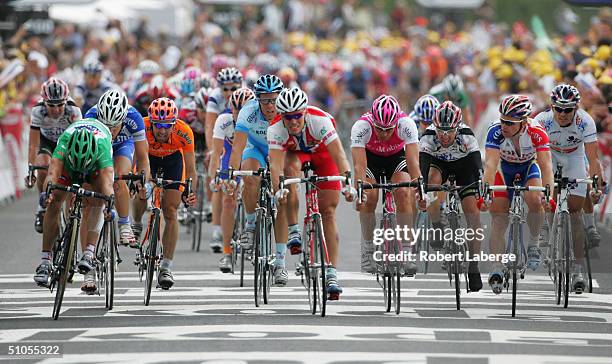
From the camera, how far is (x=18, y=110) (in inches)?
1077

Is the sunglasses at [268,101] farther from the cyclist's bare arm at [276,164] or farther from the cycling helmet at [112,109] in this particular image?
the cycling helmet at [112,109]

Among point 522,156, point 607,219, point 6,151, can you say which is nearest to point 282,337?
point 522,156

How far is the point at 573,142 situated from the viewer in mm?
16750

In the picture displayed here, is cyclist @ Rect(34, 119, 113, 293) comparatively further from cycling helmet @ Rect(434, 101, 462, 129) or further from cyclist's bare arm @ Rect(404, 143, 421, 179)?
cycling helmet @ Rect(434, 101, 462, 129)

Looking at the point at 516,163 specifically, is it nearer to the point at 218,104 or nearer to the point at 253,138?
the point at 253,138

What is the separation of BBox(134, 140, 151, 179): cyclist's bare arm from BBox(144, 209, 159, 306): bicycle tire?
45cm

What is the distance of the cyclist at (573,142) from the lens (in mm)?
16359

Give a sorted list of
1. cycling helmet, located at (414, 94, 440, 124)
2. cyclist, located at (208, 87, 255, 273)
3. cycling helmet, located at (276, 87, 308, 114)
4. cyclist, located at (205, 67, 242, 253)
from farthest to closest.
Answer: cyclist, located at (205, 67, 242, 253)
cyclist, located at (208, 87, 255, 273)
cycling helmet, located at (414, 94, 440, 124)
cycling helmet, located at (276, 87, 308, 114)

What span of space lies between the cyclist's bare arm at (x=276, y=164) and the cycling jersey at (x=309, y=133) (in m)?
0.04

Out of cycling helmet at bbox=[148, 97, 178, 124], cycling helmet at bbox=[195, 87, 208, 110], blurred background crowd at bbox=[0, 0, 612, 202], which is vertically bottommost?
cycling helmet at bbox=[148, 97, 178, 124]

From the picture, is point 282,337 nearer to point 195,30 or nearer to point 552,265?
point 552,265

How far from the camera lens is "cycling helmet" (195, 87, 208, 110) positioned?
69.3 ft

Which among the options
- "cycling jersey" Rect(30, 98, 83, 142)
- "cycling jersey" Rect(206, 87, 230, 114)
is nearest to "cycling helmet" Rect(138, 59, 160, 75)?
"cycling jersey" Rect(206, 87, 230, 114)

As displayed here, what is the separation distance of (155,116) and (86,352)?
14.2ft
